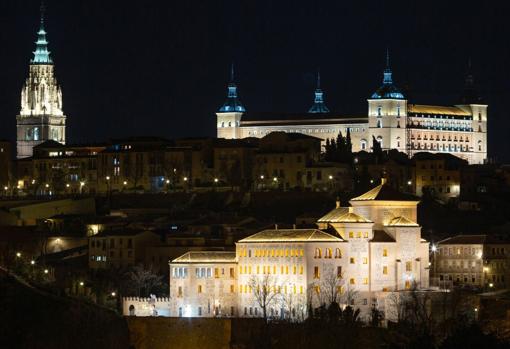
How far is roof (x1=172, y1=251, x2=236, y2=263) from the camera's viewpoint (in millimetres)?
86438

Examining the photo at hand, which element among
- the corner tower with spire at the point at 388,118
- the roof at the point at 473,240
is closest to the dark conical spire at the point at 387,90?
the corner tower with spire at the point at 388,118

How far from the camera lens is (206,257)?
86.6 m

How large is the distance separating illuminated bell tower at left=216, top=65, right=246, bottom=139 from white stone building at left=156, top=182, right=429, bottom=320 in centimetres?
7593

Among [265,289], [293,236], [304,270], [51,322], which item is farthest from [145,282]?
[51,322]

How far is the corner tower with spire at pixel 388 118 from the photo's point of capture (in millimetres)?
157875

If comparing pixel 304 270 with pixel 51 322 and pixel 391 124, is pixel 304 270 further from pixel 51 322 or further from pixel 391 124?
pixel 391 124

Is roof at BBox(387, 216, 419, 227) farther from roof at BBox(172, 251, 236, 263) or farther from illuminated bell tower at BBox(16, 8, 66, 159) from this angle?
illuminated bell tower at BBox(16, 8, 66, 159)

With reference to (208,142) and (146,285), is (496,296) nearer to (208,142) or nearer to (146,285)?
(146,285)

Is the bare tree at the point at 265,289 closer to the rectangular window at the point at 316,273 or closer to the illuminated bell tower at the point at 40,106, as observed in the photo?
the rectangular window at the point at 316,273

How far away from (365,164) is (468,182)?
26.7 feet

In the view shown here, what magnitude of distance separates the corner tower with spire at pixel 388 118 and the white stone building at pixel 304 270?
230 feet

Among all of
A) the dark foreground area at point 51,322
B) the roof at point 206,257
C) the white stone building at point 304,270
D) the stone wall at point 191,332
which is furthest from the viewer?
the roof at point 206,257

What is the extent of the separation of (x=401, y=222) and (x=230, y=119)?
3055 inches

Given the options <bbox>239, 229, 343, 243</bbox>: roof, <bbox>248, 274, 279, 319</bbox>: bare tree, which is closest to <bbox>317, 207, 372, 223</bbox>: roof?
<bbox>239, 229, 343, 243</bbox>: roof
